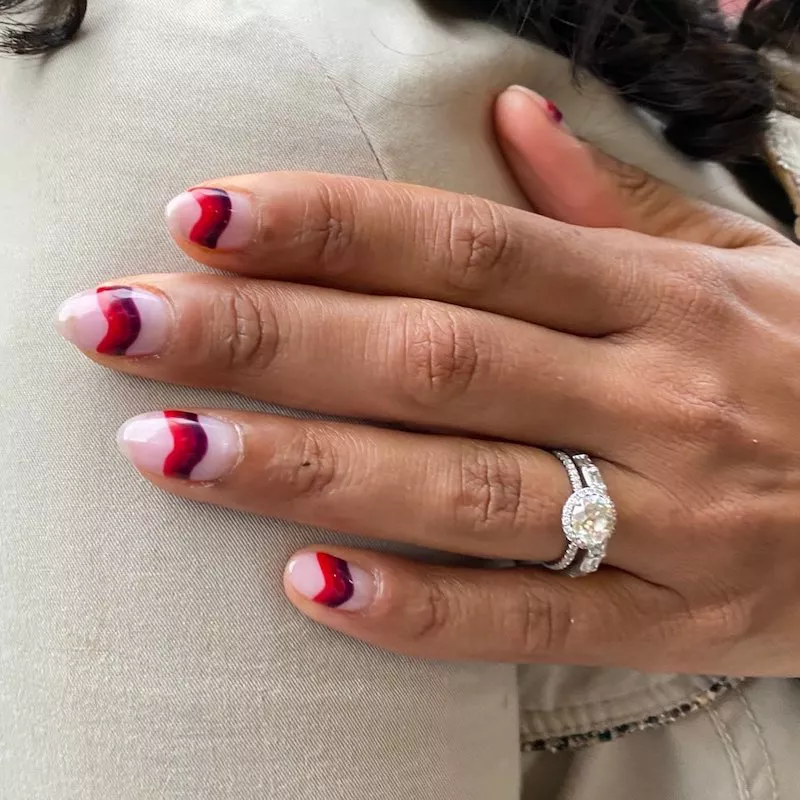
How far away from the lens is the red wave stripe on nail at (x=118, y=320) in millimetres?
396

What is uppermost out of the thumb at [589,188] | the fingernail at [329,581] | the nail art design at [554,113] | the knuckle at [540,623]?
the nail art design at [554,113]

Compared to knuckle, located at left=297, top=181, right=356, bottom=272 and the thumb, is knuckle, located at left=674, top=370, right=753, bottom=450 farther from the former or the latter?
knuckle, located at left=297, top=181, right=356, bottom=272

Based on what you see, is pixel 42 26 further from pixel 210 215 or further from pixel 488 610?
pixel 488 610

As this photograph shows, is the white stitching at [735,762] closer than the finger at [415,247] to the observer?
No

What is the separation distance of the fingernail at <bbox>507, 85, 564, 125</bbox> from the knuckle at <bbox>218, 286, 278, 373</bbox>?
8.9 inches

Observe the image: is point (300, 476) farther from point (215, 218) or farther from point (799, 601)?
point (799, 601)

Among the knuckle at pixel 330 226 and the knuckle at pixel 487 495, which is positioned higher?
the knuckle at pixel 330 226

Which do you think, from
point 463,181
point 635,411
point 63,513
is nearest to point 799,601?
point 635,411

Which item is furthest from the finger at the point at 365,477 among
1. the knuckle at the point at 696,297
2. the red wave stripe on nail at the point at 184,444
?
the knuckle at the point at 696,297

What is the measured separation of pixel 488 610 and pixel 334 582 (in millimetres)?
98

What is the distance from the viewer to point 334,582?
16.5 inches

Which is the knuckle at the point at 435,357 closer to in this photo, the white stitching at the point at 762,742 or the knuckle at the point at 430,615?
the knuckle at the point at 430,615

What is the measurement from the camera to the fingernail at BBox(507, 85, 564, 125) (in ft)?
1.70

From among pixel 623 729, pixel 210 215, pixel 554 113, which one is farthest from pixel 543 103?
pixel 623 729
